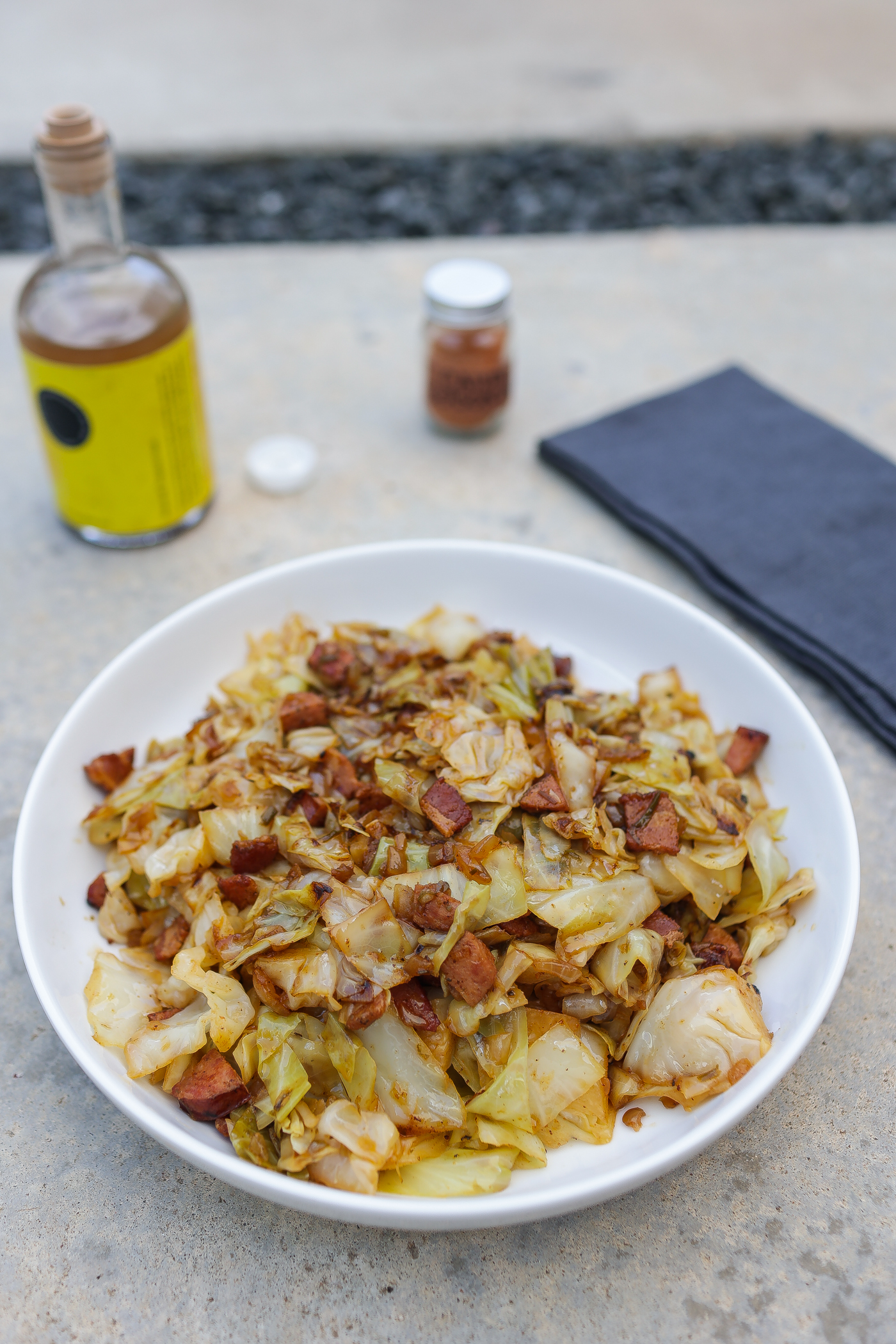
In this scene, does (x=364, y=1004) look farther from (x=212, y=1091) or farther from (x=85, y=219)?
(x=85, y=219)

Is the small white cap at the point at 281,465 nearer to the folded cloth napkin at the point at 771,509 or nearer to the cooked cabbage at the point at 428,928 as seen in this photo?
the folded cloth napkin at the point at 771,509

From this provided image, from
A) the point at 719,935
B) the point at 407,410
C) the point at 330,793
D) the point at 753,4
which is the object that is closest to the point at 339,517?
the point at 407,410

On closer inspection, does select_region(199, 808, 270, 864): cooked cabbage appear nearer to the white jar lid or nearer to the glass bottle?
the glass bottle

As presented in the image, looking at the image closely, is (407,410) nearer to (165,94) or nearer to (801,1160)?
(801,1160)

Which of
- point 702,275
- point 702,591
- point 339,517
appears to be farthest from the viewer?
point 702,275

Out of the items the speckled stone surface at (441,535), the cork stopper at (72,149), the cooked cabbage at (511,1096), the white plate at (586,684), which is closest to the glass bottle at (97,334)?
the cork stopper at (72,149)

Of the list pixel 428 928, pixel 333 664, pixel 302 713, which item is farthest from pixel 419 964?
pixel 333 664

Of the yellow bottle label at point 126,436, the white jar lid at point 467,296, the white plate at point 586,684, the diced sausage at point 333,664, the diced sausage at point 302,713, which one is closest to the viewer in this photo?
the white plate at point 586,684
